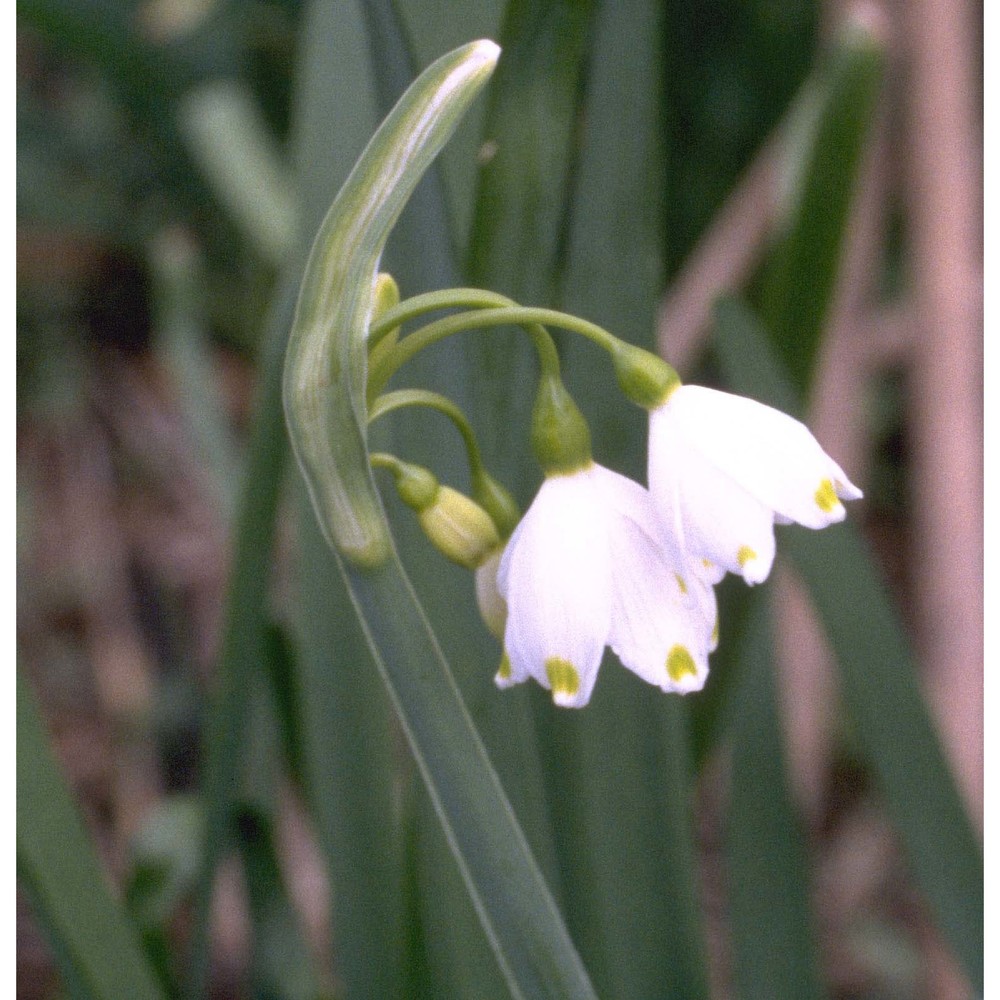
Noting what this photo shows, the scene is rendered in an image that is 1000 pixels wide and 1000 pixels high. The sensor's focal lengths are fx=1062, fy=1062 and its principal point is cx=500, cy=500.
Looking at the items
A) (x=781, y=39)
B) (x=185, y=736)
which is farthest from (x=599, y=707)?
(x=781, y=39)

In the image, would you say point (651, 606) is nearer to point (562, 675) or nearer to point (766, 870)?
point (562, 675)

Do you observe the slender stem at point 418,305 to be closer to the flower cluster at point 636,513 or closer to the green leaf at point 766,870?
the flower cluster at point 636,513

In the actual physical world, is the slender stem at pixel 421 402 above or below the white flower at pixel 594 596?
above

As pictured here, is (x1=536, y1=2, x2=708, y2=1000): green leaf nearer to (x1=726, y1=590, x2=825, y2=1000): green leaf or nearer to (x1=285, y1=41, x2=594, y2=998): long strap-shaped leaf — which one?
(x1=726, y1=590, x2=825, y2=1000): green leaf

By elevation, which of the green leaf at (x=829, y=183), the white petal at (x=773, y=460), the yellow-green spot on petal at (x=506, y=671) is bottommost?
the yellow-green spot on petal at (x=506, y=671)

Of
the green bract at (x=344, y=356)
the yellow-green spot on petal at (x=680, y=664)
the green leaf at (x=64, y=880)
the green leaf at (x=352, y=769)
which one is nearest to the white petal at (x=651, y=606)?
the yellow-green spot on petal at (x=680, y=664)

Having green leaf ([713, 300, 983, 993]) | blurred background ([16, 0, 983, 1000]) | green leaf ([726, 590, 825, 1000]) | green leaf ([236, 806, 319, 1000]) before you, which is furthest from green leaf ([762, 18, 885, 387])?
green leaf ([236, 806, 319, 1000])

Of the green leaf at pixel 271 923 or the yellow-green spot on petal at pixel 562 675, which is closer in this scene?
the yellow-green spot on petal at pixel 562 675
